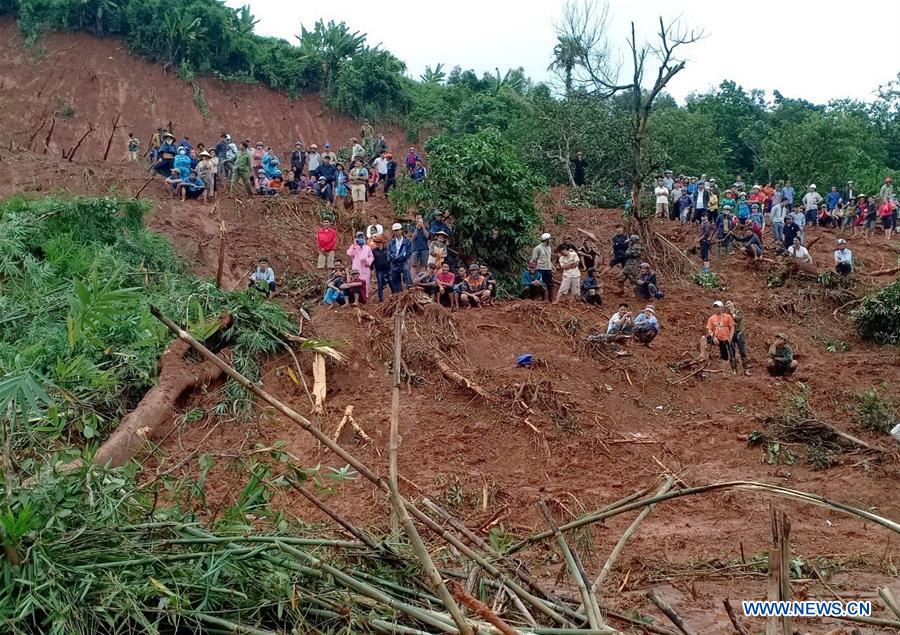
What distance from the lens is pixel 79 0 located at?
2477 cm

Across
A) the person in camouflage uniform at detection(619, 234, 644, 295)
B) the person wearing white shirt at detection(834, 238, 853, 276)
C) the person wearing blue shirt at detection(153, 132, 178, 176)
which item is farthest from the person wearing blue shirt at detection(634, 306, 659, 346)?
the person wearing blue shirt at detection(153, 132, 178, 176)

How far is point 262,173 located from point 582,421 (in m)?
10.6

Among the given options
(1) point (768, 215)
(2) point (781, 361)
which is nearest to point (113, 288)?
(2) point (781, 361)

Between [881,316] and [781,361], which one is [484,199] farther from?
[881,316]

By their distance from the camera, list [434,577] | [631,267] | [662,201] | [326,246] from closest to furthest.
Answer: [434,577] → [326,246] → [631,267] → [662,201]

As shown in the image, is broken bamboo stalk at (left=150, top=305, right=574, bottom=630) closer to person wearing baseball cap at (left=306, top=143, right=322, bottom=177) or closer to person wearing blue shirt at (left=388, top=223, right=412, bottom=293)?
person wearing blue shirt at (left=388, top=223, right=412, bottom=293)

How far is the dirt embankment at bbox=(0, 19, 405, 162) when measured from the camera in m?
24.0

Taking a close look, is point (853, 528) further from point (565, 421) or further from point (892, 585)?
point (565, 421)

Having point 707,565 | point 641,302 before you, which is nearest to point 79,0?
point 641,302

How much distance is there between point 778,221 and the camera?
18172mm

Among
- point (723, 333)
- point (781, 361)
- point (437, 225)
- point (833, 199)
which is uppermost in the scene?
point (833, 199)

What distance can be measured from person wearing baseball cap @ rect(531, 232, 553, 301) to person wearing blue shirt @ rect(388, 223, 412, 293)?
2.39 meters

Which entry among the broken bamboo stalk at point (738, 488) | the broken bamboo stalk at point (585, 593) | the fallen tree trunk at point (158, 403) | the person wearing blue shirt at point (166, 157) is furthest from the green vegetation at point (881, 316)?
the person wearing blue shirt at point (166, 157)

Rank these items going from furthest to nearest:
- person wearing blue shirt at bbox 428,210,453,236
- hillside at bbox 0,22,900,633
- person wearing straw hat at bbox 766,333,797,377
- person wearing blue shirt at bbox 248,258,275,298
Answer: person wearing blue shirt at bbox 428,210,453,236, person wearing blue shirt at bbox 248,258,275,298, person wearing straw hat at bbox 766,333,797,377, hillside at bbox 0,22,900,633
